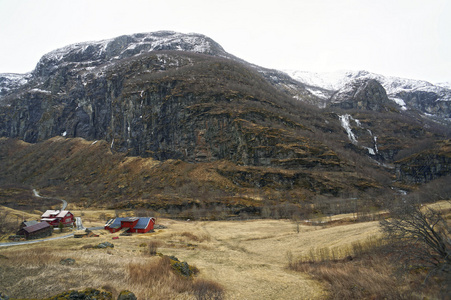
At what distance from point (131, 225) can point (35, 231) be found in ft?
52.3

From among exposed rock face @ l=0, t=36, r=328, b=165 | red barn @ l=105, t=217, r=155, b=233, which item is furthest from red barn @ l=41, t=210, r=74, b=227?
exposed rock face @ l=0, t=36, r=328, b=165

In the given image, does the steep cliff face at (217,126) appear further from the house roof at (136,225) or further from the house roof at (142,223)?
the house roof at (136,225)

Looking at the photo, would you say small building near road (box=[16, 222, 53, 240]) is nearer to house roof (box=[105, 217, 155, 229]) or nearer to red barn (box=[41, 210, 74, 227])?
red barn (box=[41, 210, 74, 227])

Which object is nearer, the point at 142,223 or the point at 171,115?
the point at 142,223

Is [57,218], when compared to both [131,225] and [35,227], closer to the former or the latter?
[35,227]

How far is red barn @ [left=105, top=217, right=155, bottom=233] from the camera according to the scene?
151 feet

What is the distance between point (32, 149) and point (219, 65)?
145m

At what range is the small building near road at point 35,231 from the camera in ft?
110

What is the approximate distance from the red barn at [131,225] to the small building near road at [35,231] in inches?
429

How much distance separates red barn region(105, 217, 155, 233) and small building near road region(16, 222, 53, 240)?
1089 centimetres

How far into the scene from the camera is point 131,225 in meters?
46.8

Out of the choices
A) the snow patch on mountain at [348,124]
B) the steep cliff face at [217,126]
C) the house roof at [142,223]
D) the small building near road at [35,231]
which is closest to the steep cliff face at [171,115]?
the steep cliff face at [217,126]

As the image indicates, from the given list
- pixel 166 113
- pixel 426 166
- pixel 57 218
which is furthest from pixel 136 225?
pixel 426 166

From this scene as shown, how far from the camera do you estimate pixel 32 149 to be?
15962cm
